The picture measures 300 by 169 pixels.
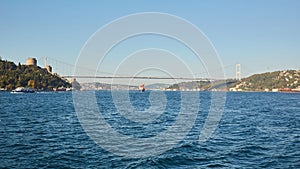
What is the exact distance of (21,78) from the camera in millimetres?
168750

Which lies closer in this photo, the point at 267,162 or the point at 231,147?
the point at 267,162

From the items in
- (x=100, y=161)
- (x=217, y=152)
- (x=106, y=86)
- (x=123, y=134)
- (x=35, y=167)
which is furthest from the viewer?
(x=106, y=86)

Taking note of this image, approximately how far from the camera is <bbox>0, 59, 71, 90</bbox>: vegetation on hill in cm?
16268

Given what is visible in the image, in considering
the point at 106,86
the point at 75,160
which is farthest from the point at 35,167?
the point at 106,86

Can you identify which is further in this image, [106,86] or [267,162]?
[106,86]

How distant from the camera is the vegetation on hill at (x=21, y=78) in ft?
534

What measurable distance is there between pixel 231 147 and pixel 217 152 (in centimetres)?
199

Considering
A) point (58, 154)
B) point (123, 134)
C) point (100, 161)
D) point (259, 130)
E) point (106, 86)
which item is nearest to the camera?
point (100, 161)

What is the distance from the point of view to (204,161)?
1551 centimetres

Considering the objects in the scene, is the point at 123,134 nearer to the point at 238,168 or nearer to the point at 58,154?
the point at 58,154

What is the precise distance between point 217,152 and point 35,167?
394 inches

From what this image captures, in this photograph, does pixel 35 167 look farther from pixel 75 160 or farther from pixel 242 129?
pixel 242 129

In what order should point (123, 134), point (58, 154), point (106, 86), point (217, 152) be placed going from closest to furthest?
point (58, 154) < point (217, 152) < point (123, 134) < point (106, 86)

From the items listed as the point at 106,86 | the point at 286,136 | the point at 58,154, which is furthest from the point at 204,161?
the point at 106,86
